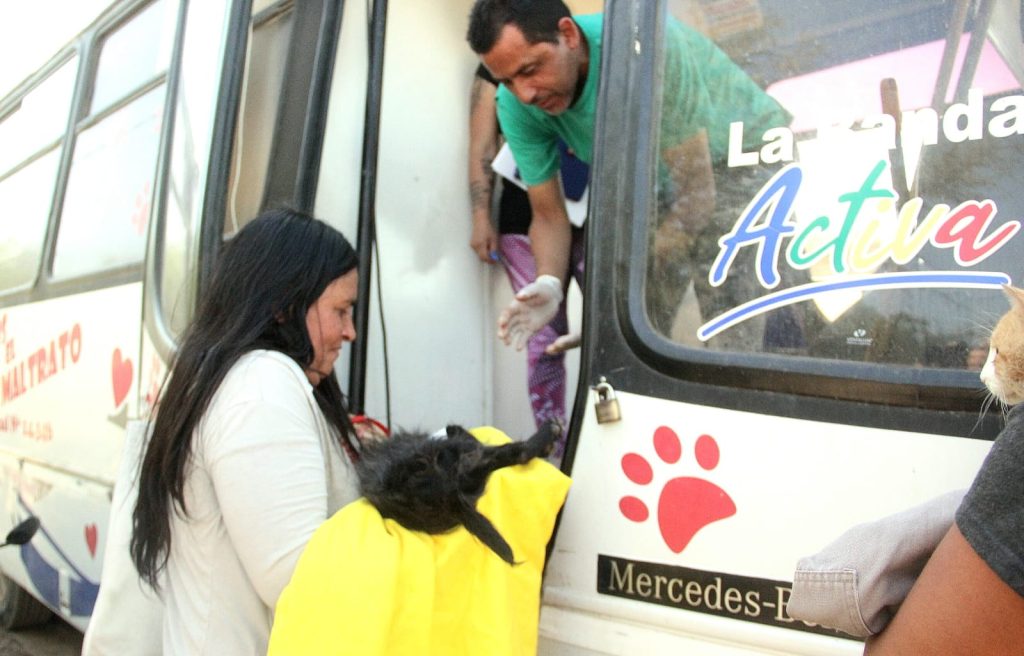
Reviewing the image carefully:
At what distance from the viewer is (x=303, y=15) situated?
93.4 inches

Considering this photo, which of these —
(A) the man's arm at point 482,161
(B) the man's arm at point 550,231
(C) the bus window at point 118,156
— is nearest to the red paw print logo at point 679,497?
(B) the man's arm at point 550,231

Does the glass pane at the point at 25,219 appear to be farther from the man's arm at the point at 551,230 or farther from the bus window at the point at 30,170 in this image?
the man's arm at the point at 551,230

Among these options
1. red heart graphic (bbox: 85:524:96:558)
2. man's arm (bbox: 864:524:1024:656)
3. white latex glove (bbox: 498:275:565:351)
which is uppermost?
white latex glove (bbox: 498:275:565:351)

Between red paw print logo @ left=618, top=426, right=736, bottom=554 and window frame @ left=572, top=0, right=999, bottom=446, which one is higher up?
window frame @ left=572, top=0, right=999, bottom=446

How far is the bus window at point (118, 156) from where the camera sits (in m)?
2.84

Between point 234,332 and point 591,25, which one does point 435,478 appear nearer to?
point 234,332

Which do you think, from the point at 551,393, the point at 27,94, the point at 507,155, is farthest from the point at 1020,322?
the point at 27,94

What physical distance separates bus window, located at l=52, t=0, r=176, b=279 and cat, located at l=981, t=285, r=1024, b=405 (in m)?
2.34

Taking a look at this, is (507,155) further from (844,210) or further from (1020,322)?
(1020,322)

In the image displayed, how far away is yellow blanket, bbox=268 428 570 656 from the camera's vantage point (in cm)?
136

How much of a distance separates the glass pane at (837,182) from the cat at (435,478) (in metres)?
0.38

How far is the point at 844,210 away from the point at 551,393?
132 centimetres

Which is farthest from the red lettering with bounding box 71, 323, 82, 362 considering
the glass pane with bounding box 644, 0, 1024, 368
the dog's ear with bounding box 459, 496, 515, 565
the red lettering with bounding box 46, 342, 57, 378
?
the glass pane with bounding box 644, 0, 1024, 368

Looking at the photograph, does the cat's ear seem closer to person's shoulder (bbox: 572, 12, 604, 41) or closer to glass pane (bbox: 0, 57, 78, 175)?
person's shoulder (bbox: 572, 12, 604, 41)
